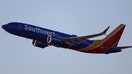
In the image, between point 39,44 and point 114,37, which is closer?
point 39,44

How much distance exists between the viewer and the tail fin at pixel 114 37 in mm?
86075

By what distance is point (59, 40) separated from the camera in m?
77.4

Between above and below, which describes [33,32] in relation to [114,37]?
above

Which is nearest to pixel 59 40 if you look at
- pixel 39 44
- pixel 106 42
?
pixel 39 44

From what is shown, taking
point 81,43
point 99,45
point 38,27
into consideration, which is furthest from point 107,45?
point 38,27

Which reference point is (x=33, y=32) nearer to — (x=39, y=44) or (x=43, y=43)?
(x=43, y=43)

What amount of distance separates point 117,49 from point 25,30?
22.4 metres

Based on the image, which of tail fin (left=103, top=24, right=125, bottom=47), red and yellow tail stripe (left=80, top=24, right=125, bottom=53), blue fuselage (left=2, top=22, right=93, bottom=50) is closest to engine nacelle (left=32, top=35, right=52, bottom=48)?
blue fuselage (left=2, top=22, right=93, bottom=50)

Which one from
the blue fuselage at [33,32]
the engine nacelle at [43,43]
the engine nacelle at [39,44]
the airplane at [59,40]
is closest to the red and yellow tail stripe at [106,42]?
the airplane at [59,40]

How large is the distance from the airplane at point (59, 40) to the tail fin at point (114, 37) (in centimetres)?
5

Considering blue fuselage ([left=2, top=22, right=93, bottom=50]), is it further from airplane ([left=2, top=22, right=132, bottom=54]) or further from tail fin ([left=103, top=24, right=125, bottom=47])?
tail fin ([left=103, top=24, right=125, bottom=47])

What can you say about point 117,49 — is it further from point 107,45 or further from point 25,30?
point 25,30

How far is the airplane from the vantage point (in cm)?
7612

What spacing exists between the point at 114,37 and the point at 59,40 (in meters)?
17.4
